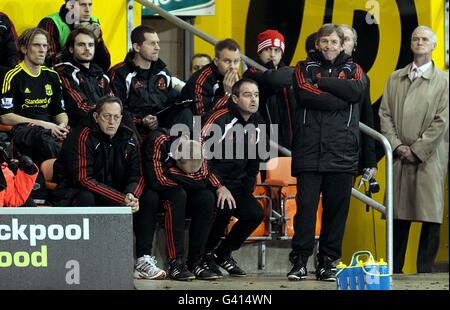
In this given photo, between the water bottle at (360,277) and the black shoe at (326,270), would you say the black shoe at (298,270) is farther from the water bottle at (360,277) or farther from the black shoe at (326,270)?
the water bottle at (360,277)

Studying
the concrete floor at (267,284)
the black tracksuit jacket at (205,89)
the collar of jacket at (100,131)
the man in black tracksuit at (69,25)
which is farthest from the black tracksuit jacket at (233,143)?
the man in black tracksuit at (69,25)

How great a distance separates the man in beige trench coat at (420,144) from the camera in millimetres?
11469

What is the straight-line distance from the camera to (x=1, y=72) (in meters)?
10.8

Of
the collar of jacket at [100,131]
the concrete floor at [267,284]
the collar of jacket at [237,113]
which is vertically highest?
the collar of jacket at [237,113]

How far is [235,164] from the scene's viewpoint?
34.5 ft

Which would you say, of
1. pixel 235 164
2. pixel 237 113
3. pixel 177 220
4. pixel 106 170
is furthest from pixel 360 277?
pixel 106 170

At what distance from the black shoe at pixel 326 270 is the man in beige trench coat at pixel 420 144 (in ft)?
4.81

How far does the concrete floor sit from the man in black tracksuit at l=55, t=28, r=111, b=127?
5.65 feet

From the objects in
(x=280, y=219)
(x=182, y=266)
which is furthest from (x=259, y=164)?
(x=182, y=266)

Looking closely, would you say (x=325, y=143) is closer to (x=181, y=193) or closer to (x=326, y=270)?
(x=326, y=270)

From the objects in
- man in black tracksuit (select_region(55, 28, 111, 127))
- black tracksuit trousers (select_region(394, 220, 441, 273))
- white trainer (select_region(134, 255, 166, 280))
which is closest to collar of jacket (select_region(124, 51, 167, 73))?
man in black tracksuit (select_region(55, 28, 111, 127))

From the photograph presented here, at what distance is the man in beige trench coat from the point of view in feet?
37.6

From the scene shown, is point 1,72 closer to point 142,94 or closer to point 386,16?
point 142,94

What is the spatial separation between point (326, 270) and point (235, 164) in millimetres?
1115
